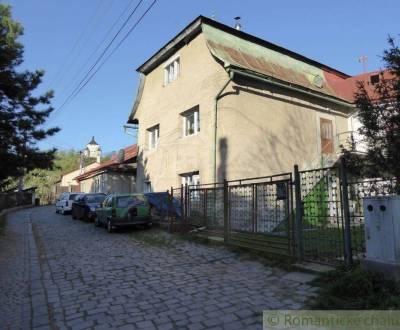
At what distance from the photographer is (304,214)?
7793 mm

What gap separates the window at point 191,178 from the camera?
1648 cm

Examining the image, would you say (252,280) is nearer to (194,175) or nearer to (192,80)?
(194,175)

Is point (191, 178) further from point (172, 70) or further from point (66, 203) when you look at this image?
point (66, 203)

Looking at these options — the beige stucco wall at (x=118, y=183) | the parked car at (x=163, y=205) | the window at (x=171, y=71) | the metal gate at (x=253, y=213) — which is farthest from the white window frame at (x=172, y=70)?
the beige stucco wall at (x=118, y=183)

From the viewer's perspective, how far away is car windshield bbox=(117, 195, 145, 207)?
1500 cm

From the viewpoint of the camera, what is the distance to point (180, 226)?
1345 centimetres

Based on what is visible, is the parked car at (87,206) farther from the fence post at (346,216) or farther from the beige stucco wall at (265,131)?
the fence post at (346,216)

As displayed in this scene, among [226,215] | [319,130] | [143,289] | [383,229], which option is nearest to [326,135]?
[319,130]

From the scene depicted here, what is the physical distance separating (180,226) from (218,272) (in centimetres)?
588

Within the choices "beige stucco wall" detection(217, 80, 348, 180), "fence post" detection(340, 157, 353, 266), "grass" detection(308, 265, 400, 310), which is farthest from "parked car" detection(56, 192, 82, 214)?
"grass" detection(308, 265, 400, 310)

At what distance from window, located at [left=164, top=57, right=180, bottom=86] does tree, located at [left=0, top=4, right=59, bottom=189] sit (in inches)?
231

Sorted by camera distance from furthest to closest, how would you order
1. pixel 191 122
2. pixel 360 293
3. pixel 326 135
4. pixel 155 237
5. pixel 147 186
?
1. pixel 147 186
2. pixel 326 135
3. pixel 191 122
4. pixel 155 237
5. pixel 360 293

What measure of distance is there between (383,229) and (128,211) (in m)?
10.8

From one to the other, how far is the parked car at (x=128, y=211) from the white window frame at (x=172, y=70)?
689cm
